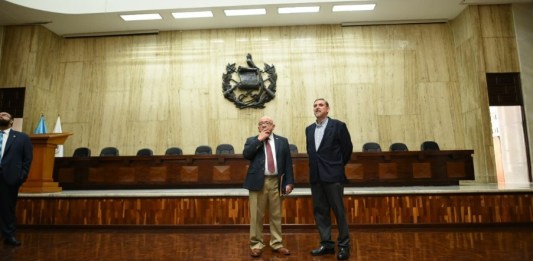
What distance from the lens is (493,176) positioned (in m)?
6.80

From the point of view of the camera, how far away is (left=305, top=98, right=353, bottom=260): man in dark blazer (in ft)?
9.25

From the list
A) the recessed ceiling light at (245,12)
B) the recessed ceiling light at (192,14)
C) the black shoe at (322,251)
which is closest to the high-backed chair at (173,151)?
the recessed ceiling light at (192,14)

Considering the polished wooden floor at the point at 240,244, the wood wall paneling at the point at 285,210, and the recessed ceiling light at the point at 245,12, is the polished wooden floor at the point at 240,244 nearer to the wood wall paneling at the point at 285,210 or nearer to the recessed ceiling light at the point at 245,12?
the wood wall paneling at the point at 285,210

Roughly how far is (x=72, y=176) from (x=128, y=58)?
136 inches

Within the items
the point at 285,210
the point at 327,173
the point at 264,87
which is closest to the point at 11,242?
the point at 285,210

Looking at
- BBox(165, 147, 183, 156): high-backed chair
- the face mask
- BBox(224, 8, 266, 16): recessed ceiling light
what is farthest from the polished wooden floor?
BBox(224, 8, 266, 16): recessed ceiling light

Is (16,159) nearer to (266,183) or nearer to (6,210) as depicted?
(6,210)

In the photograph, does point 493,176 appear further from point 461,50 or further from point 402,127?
point 461,50

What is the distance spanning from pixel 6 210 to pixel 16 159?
0.50 metres

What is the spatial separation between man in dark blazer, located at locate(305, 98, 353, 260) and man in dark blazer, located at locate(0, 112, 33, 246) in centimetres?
283

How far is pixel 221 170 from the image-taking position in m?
5.92

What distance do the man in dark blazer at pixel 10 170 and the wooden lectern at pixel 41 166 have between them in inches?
74.0

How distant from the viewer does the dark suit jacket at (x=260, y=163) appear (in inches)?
115

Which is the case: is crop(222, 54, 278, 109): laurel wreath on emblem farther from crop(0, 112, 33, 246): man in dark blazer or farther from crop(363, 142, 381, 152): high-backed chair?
crop(0, 112, 33, 246): man in dark blazer
